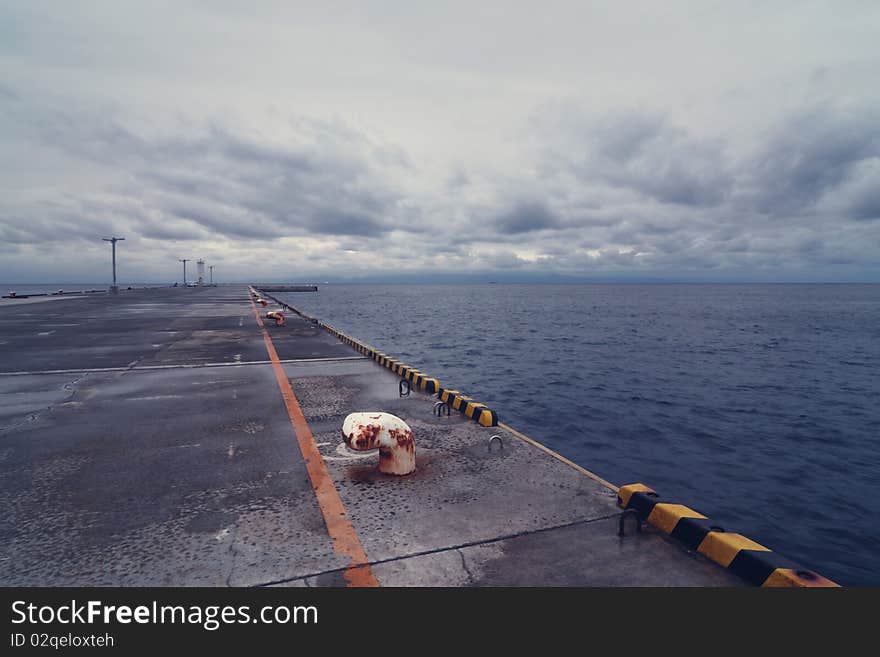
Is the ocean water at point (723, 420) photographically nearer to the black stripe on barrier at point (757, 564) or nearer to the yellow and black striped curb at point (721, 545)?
the yellow and black striped curb at point (721, 545)

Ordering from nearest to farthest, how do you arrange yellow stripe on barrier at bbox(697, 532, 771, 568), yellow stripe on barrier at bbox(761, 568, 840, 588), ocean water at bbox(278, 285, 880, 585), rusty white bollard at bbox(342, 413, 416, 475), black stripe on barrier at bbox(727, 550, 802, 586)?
yellow stripe on barrier at bbox(761, 568, 840, 588), black stripe on barrier at bbox(727, 550, 802, 586), yellow stripe on barrier at bbox(697, 532, 771, 568), rusty white bollard at bbox(342, 413, 416, 475), ocean water at bbox(278, 285, 880, 585)

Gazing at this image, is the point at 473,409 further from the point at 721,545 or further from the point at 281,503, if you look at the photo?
the point at 721,545

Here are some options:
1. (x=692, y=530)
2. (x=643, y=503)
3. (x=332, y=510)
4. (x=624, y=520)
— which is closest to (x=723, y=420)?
(x=643, y=503)

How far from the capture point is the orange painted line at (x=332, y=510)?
364cm

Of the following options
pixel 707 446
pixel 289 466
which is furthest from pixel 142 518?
pixel 707 446

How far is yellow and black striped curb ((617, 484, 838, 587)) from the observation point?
3496 millimetres

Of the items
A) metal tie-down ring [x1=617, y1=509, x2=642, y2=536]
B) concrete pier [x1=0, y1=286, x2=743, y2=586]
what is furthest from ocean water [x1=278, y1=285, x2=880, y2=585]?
concrete pier [x1=0, y1=286, x2=743, y2=586]

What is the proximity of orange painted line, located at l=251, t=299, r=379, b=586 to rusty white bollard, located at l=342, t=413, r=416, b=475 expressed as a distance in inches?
22.8

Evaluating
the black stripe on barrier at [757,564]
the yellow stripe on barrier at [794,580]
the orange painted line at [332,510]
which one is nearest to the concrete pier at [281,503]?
the orange painted line at [332,510]

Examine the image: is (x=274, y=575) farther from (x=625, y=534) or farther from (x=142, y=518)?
(x=625, y=534)

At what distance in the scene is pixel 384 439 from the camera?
5.34m

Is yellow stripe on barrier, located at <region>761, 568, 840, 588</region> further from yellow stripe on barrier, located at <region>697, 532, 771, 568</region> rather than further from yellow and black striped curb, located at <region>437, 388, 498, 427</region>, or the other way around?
yellow and black striped curb, located at <region>437, 388, 498, 427</region>

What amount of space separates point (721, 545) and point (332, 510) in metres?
3.44

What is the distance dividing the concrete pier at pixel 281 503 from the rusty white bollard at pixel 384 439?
0.16 metres
